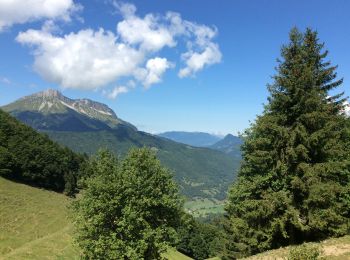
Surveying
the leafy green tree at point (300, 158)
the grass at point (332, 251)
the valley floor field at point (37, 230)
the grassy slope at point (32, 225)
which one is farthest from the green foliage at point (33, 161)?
the grass at point (332, 251)

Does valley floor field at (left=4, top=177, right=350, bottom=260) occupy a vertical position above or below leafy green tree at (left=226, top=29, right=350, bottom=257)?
below

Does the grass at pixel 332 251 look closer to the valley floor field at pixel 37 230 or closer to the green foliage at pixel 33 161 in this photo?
the valley floor field at pixel 37 230

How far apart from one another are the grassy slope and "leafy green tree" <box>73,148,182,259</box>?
32.9 ft

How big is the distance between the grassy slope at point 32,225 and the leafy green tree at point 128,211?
32.9ft

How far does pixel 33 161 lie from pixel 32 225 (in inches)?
1646

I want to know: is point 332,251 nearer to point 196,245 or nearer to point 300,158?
point 300,158

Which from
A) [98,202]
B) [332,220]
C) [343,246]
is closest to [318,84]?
[332,220]

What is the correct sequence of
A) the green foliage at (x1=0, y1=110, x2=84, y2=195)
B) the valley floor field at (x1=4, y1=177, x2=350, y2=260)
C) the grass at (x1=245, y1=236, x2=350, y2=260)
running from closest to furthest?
the grass at (x1=245, y1=236, x2=350, y2=260) < the valley floor field at (x1=4, y1=177, x2=350, y2=260) < the green foliage at (x1=0, y1=110, x2=84, y2=195)

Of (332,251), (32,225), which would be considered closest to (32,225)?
(32,225)

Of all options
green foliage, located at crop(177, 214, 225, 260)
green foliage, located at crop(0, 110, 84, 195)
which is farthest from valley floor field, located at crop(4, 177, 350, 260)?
green foliage, located at crop(177, 214, 225, 260)

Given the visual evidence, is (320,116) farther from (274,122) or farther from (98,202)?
(98,202)

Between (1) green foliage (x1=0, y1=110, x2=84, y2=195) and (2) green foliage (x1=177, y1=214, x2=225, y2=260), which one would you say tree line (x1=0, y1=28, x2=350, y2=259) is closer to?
(1) green foliage (x1=0, y1=110, x2=84, y2=195)

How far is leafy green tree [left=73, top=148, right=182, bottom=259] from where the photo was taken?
30234mm

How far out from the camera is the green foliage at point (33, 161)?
96.7 m
